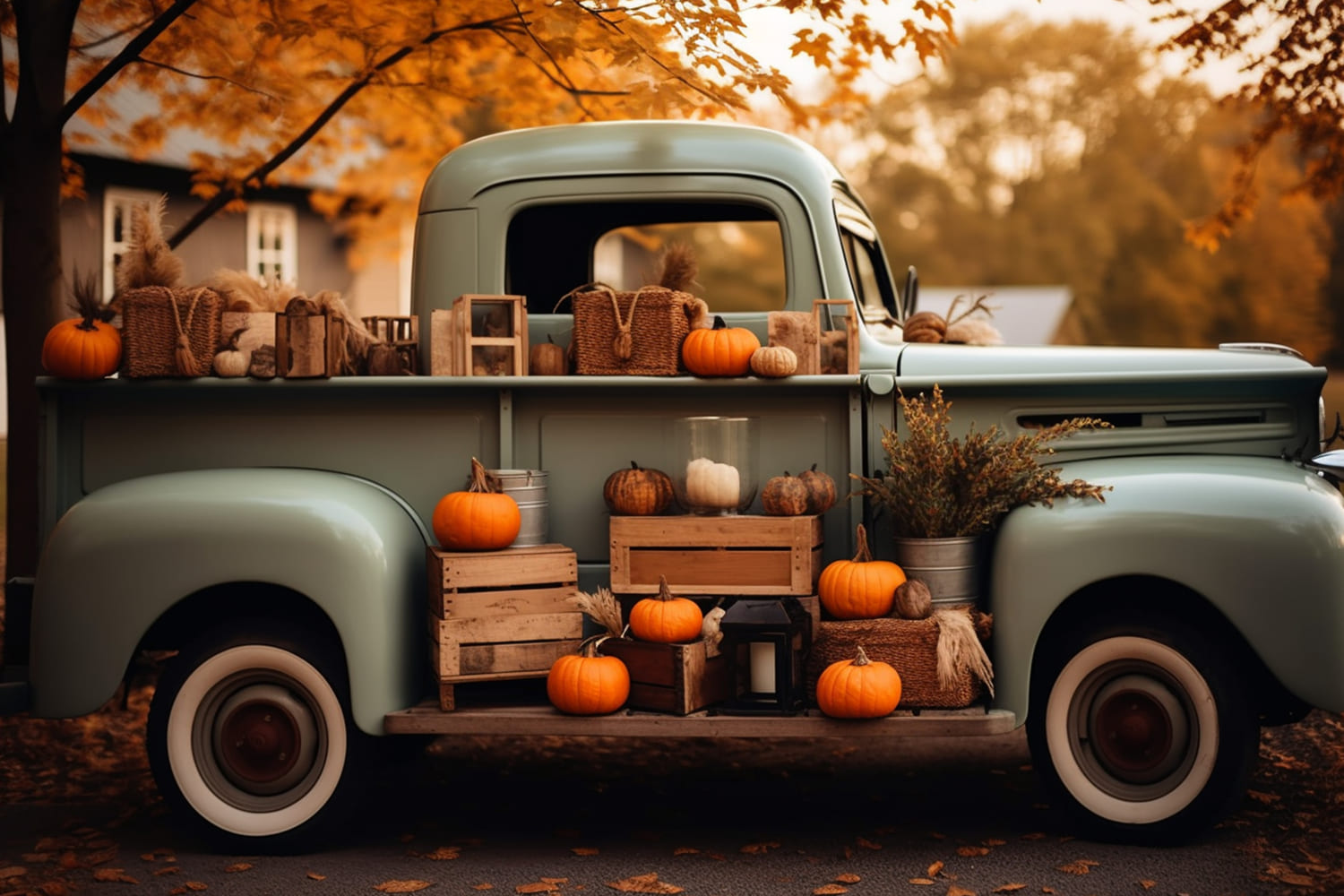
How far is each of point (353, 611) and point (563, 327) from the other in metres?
1.40

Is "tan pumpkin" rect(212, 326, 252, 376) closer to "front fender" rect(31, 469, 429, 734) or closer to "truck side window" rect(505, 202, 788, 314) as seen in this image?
"front fender" rect(31, 469, 429, 734)

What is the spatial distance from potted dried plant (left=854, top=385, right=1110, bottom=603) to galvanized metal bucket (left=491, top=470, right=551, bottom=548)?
1.17 metres

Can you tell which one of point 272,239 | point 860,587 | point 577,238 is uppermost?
point 272,239

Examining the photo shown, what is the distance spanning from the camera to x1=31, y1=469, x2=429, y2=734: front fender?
174 inches

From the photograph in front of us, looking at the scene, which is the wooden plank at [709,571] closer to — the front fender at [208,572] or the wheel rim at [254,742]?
the front fender at [208,572]

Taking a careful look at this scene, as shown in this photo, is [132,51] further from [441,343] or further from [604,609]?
[604,609]

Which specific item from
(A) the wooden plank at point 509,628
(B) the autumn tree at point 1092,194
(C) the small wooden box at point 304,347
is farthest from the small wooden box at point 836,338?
(B) the autumn tree at point 1092,194

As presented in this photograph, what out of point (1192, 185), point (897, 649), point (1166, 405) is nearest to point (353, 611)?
point (897, 649)

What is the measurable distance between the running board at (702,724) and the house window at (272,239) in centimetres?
1539

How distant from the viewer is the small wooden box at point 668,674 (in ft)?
14.3

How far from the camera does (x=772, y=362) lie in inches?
181

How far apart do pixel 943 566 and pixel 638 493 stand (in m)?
1.11

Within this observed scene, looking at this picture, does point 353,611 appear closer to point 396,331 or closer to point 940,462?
Result: point 396,331

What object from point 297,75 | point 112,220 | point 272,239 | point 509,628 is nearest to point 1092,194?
point 272,239
